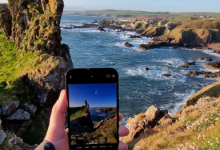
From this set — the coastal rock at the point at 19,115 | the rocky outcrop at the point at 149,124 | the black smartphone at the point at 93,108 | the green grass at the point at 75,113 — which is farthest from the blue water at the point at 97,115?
the coastal rock at the point at 19,115

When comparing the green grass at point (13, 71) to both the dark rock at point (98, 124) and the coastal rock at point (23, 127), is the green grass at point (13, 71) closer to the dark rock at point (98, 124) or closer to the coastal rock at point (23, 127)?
the coastal rock at point (23, 127)

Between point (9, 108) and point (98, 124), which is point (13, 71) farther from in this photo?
point (98, 124)

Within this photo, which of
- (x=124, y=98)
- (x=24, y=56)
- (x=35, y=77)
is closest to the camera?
(x=35, y=77)

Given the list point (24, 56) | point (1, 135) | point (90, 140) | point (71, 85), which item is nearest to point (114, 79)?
point (71, 85)

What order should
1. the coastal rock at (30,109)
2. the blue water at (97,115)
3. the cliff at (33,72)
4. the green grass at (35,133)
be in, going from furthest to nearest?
1. the coastal rock at (30,109)
2. the cliff at (33,72)
3. the green grass at (35,133)
4. the blue water at (97,115)

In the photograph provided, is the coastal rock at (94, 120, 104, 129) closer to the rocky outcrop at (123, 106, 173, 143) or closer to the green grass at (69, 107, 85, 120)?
the green grass at (69, 107, 85, 120)

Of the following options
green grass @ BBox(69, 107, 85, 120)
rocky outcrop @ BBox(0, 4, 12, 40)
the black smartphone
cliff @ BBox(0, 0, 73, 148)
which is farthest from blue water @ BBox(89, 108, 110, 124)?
rocky outcrop @ BBox(0, 4, 12, 40)

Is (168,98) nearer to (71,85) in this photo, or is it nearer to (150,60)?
(150,60)
